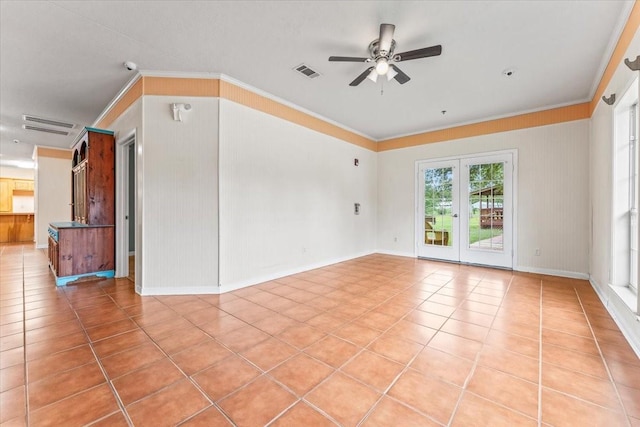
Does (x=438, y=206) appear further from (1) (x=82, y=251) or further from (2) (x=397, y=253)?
(1) (x=82, y=251)

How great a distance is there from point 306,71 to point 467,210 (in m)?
4.14

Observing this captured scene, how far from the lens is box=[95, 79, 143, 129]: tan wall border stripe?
146 inches

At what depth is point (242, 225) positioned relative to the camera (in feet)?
13.0

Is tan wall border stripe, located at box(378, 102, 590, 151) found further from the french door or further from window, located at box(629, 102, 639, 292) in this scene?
window, located at box(629, 102, 639, 292)

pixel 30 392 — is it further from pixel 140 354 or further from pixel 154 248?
A: pixel 154 248

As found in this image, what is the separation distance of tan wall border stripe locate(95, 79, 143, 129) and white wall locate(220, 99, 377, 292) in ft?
3.87

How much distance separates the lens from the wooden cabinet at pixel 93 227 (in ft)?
13.2

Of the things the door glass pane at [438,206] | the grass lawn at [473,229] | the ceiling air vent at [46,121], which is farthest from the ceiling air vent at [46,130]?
the grass lawn at [473,229]

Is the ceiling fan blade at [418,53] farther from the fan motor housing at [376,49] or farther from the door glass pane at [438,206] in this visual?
the door glass pane at [438,206]

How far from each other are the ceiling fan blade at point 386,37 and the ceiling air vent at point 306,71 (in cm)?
108

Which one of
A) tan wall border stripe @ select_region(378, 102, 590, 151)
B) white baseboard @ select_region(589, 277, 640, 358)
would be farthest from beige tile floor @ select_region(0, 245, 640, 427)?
tan wall border stripe @ select_region(378, 102, 590, 151)

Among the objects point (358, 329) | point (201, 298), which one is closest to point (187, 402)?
point (358, 329)

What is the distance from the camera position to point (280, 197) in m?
4.52

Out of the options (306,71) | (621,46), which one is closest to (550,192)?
(621,46)
